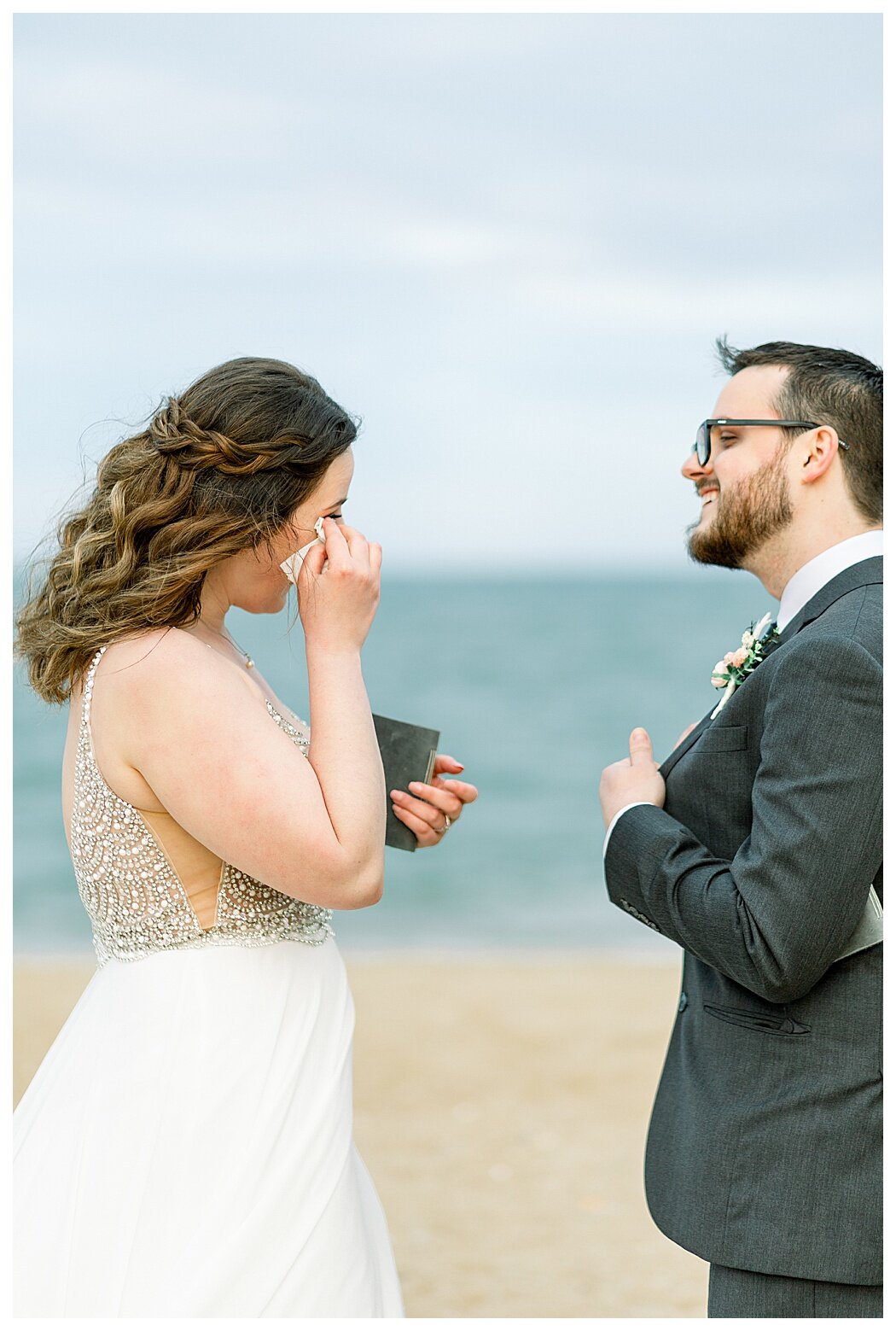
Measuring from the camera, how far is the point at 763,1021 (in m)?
2.57

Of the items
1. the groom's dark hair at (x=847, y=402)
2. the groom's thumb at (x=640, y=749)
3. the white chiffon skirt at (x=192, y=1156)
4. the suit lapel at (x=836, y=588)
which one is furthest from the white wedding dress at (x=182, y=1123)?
the groom's dark hair at (x=847, y=402)

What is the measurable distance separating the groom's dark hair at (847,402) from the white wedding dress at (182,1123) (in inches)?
63.0

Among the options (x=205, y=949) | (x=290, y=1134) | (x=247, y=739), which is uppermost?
(x=247, y=739)

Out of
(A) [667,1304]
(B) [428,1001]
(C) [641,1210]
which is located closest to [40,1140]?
(A) [667,1304]

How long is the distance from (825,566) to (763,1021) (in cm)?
99

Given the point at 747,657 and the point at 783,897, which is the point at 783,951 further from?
the point at 747,657

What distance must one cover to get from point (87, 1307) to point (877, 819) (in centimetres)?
175

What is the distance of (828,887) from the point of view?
2.34 m

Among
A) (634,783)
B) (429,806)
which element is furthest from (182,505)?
(634,783)

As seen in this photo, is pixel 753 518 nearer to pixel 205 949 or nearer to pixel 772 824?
pixel 772 824

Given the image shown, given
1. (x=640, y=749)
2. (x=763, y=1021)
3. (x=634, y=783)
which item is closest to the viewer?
(x=763, y=1021)

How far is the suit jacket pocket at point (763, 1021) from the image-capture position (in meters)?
2.53

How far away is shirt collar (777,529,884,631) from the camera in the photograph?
2.76 meters

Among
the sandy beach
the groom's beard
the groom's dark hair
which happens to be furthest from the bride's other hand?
the sandy beach
